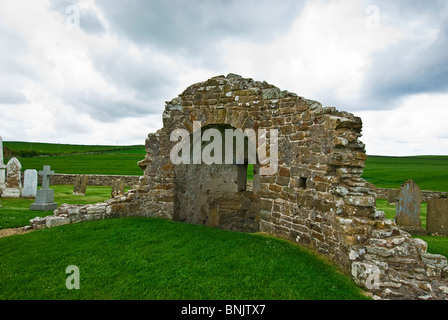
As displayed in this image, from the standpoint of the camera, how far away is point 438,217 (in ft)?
31.9

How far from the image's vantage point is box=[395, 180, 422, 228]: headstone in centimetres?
982

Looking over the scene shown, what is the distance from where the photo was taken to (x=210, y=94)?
771cm

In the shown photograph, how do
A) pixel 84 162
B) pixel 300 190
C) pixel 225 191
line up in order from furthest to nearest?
pixel 84 162
pixel 225 191
pixel 300 190

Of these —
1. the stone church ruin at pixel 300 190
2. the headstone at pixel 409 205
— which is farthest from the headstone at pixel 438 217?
the stone church ruin at pixel 300 190

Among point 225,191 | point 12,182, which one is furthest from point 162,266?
point 12,182

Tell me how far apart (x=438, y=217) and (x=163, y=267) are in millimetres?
9905

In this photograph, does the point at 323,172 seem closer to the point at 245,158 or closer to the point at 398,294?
the point at 398,294

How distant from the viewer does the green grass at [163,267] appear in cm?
408

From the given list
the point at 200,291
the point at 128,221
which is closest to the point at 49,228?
the point at 128,221

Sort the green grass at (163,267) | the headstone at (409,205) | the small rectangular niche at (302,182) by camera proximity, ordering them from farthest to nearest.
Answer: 1. the headstone at (409,205)
2. the small rectangular niche at (302,182)
3. the green grass at (163,267)

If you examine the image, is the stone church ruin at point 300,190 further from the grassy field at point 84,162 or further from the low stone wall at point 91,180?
the grassy field at point 84,162

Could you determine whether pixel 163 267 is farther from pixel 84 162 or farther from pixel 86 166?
pixel 84 162

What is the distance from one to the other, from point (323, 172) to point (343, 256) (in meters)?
1.67

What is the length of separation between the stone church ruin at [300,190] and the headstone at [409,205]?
505 cm
